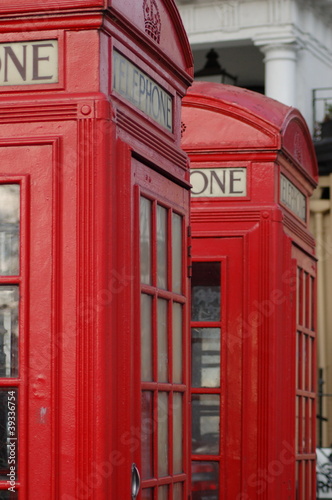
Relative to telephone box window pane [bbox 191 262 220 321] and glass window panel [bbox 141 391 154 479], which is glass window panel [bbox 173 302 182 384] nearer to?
glass window panel [bbox 141 391 154 479]

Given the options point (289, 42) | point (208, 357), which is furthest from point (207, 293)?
point (289, 42)

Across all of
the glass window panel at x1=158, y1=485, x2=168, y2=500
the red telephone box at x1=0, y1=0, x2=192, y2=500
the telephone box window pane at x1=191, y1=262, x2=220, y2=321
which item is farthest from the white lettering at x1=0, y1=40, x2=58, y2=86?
the telephone box window pane at x1=191, y1=262, x2=220, y2=321

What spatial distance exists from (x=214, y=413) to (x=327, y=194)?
11.7 meters

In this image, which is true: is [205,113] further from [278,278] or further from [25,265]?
[25,265]

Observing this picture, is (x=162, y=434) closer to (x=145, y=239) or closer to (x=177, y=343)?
(x=177, y=343)

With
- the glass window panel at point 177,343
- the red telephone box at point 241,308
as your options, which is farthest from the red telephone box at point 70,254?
the red telephone box at point 241,308

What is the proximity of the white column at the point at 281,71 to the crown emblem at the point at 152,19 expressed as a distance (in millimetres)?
14592

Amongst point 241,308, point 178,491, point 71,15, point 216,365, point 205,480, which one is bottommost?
point 205,480

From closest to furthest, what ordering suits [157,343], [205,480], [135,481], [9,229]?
[9,229], [135,481], [157,343], [205,480]

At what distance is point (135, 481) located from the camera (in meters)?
4.51

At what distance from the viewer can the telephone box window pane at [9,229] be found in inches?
169

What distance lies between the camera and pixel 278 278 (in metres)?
7.16

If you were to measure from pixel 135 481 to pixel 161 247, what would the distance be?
921mm

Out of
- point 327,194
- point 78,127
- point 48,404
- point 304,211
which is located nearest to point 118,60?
point 78,127
